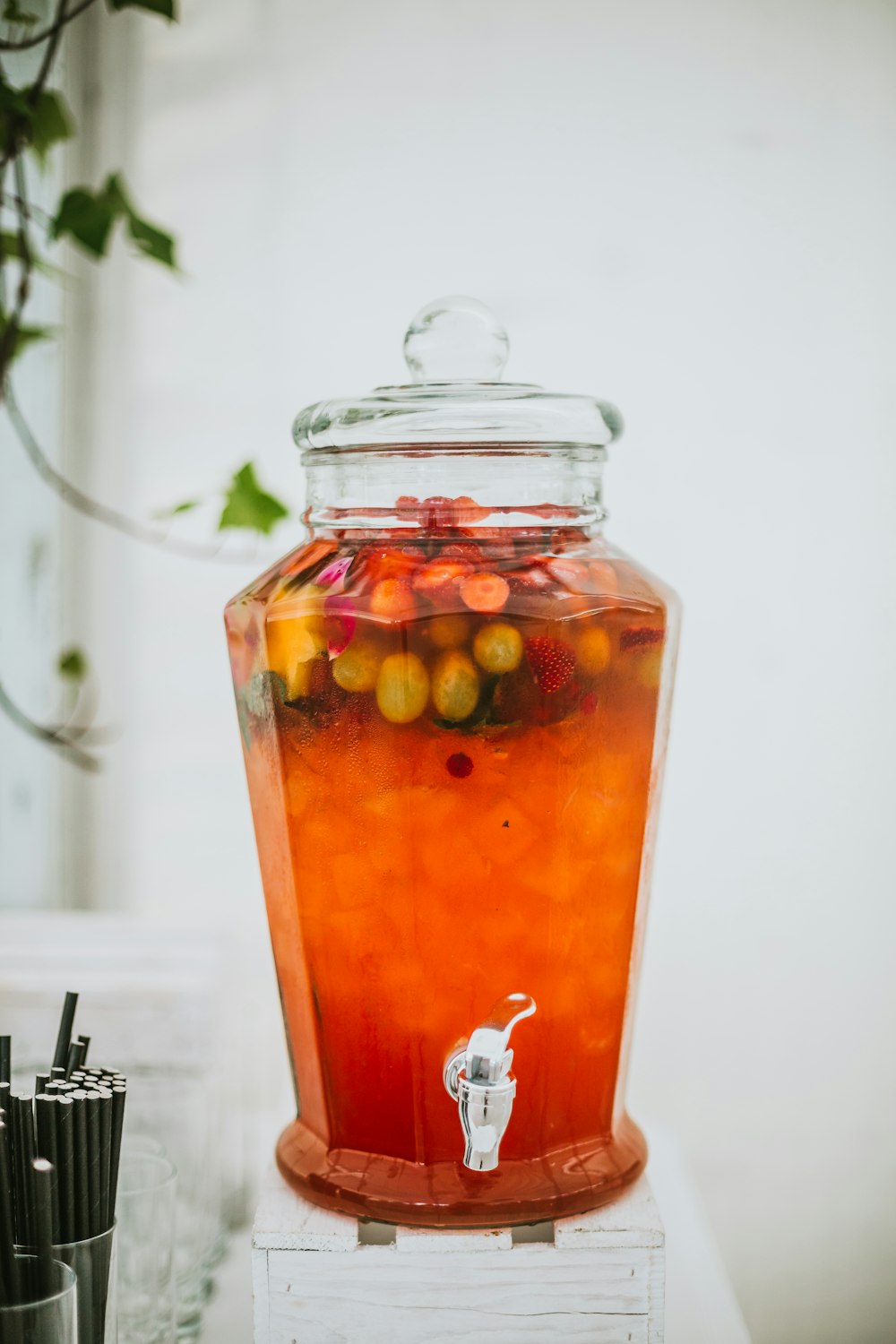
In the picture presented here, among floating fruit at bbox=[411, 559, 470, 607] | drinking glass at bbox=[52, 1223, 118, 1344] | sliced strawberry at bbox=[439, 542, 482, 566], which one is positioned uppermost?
sliced strawberry at bbox=[439, 542, 482, 566]

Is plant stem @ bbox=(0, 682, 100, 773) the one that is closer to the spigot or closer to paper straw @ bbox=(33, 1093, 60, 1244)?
paper straw @ bbox=(33, 1093, 60, 1244)

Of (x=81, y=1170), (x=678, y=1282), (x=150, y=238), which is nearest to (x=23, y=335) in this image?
(x=150, y=238)

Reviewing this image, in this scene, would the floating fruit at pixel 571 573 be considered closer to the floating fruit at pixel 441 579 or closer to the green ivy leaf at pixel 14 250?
the floating fruit at pixel 441 579

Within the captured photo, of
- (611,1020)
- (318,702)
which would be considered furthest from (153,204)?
(611,1020)

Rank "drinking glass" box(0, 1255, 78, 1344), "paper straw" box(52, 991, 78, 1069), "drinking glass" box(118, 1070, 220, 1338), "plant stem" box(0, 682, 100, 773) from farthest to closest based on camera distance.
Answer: "plant stem" box(0, 682, 100, 773)
"drinking glass" box(118, 1070, 220, 1338)
"paper straw" box(52, 991, 78, 1069)
"drinking glass" box(0, 1255, 78, 1344)

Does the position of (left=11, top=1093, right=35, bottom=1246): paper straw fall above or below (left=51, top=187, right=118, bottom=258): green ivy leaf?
below

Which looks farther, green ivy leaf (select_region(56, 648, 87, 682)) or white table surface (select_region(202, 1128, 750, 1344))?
green ivy leaf (select_region(56, 648, 87, 682))

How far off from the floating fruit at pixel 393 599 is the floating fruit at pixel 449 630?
0.6 inches

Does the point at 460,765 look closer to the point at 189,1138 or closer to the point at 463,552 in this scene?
the point at 463,552

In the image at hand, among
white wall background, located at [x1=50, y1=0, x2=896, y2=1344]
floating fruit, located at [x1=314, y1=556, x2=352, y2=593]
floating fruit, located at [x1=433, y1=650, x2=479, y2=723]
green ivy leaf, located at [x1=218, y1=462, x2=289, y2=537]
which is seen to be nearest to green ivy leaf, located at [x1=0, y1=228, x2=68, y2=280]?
white wall background, located at [x1=50, y1=0, x2=896, y2=1344]

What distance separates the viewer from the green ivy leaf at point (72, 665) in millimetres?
1163

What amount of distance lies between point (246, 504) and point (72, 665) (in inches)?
11.5

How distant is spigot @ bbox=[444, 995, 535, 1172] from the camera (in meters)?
0.60

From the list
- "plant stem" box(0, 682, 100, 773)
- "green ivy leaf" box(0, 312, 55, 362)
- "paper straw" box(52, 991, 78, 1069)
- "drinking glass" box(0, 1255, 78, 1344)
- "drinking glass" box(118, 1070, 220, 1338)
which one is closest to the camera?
"drinking glass" box(0, 1255, 78, 1344)
